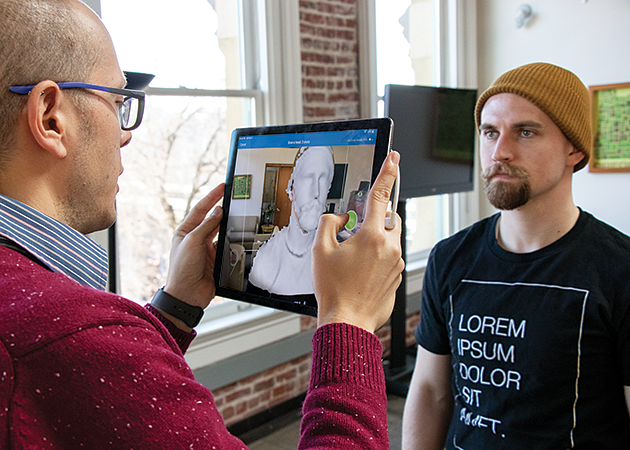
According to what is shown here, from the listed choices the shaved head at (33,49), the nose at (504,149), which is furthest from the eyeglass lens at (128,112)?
the nose at (504,149)

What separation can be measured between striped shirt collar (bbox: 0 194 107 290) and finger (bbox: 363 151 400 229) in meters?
0.42

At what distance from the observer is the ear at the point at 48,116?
0.70 m

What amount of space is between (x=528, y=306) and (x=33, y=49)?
135 centimetres

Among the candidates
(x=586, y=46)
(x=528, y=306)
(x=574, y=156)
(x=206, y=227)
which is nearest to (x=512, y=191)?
(x=574, y=156)

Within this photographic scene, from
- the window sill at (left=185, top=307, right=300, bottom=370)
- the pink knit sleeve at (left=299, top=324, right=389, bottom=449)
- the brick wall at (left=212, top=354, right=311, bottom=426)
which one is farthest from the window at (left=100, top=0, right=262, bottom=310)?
the pink knit sleeve at (left=299, top=324, right=389, bottom=449)

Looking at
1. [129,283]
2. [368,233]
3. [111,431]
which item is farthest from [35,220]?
[129,283]

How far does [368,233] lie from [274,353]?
228cm

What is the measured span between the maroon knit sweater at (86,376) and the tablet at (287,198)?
0.45 m

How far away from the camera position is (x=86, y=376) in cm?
52

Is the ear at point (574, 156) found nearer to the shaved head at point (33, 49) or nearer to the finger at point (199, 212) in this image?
the finger at point (199, 212)

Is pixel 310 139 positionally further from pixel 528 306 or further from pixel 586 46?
pixel 586 46

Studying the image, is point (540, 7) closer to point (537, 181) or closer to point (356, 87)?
point (356, 87)

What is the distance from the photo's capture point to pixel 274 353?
299 centimetres

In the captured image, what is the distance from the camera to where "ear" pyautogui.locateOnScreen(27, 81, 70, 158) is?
0.70 m
